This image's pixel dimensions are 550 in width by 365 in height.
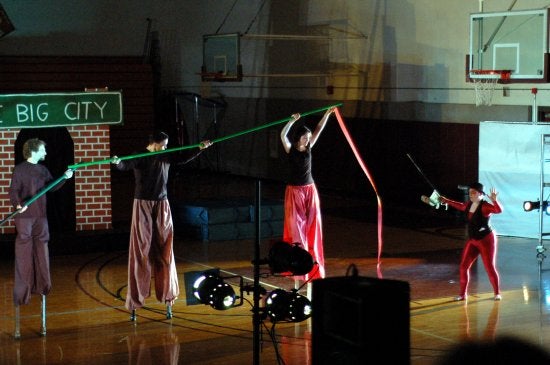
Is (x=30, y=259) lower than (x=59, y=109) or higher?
lower

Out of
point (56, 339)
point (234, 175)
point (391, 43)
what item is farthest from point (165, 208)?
point (234, 175)

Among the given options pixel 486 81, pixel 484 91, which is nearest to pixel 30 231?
pixel 486 81

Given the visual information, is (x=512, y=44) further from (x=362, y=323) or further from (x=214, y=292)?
(x=362, y=323)

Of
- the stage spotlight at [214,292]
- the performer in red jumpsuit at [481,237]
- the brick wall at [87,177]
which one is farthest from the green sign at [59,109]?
the stage spotlight at [214,292]

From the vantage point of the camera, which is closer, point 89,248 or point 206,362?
point 206,362

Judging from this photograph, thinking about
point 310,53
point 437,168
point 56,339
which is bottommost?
point 56,339

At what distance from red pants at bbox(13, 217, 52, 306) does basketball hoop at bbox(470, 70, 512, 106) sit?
860 cm

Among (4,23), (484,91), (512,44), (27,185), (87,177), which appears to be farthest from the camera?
(4,23)

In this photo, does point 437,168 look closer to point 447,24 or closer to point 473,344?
point 447,24

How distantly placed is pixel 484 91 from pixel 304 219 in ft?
24.2

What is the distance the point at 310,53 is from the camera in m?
20.6

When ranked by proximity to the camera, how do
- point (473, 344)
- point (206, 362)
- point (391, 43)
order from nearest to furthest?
point (473, 344), point (206, 362), point (391, 43)

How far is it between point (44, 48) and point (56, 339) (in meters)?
16.6

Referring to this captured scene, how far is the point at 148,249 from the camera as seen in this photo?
866 cm
